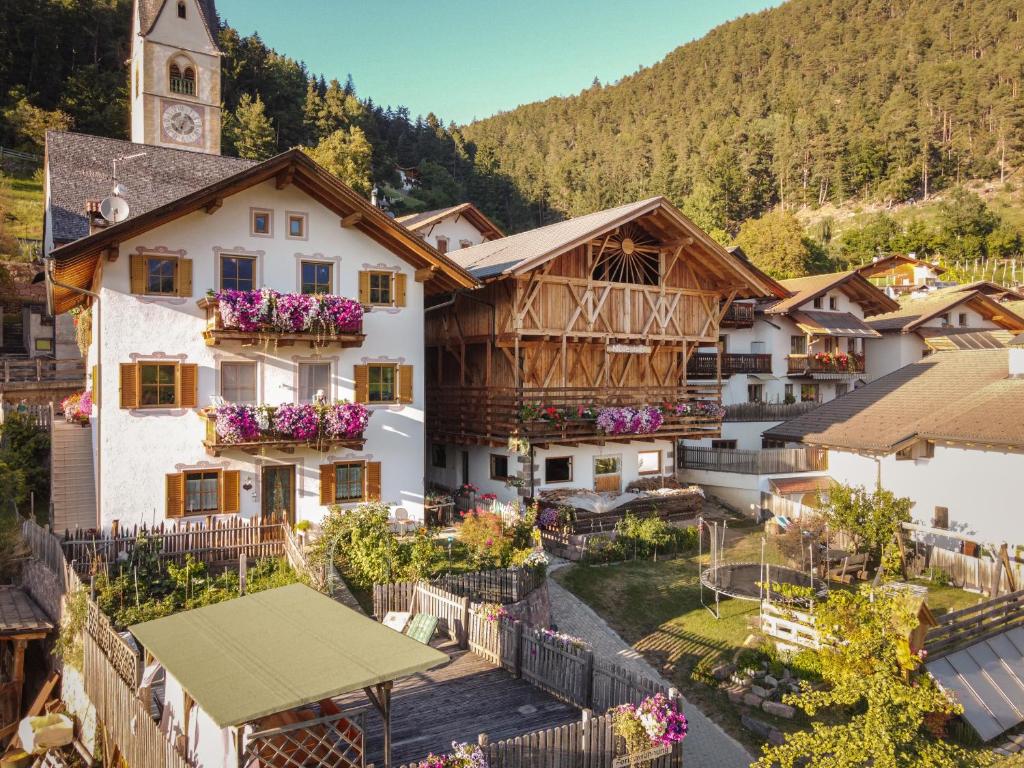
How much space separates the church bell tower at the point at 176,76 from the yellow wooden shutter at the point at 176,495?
20.1 m

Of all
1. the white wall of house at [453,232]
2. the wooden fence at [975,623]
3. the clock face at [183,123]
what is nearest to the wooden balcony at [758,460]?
the wooden fence at [975,623]

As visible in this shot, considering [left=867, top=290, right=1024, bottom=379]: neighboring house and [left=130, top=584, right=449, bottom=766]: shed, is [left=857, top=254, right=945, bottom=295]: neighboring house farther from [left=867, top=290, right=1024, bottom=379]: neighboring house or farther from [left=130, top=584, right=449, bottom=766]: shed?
[left=130, top=584, right=449, bottom=766]: shed

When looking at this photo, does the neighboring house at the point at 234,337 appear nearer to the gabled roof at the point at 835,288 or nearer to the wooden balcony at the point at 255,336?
the wooden balcony at the point at 255,336

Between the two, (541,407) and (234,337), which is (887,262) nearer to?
(541,407)

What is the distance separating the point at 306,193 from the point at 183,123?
57.9ft

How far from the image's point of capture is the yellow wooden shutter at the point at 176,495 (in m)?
21.6

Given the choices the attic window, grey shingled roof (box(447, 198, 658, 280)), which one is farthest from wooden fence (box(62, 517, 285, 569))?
the attic window

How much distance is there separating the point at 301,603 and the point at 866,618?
9.93 metres

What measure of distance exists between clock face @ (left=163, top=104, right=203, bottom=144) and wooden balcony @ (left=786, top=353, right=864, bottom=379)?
103 feet

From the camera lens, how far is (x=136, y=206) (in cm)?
2456

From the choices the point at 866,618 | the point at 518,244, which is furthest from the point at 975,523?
the point at 518,244

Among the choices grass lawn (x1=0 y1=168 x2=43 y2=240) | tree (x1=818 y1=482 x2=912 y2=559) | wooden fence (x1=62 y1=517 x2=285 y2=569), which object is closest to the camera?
wooden fence (x1=62 y1=517 x2=285 y2=569)

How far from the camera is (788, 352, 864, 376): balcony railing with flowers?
136 feet

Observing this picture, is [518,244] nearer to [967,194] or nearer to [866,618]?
[866,618]
